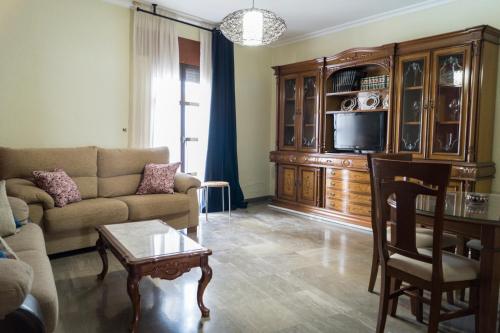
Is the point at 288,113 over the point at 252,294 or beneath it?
over

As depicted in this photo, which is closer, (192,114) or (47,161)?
(47,161)

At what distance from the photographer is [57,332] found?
6.77 ft

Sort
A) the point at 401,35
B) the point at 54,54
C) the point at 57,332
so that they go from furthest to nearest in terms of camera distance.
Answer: the point at 401,35 < the point at 54,54 < the point at 57,332

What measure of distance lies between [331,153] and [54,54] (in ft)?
11.6

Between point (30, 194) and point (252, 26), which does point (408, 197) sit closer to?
point (252, 26)

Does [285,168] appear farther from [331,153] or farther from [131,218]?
[131,218]

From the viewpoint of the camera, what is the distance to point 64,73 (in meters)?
4.14

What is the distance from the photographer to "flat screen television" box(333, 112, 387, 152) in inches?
175

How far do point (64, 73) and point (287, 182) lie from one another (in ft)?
10.8

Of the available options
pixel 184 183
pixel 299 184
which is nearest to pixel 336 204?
pixel 299 184

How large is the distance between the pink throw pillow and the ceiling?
2356 mm

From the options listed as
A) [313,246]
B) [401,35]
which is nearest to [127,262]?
[313,246]

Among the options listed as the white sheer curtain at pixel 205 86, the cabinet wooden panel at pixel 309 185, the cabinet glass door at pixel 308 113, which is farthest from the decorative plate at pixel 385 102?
the white sheer curtain at pixel 205 86

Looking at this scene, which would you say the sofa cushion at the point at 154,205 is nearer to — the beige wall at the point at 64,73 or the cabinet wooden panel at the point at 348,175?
the beige wall at the point at 64,73
